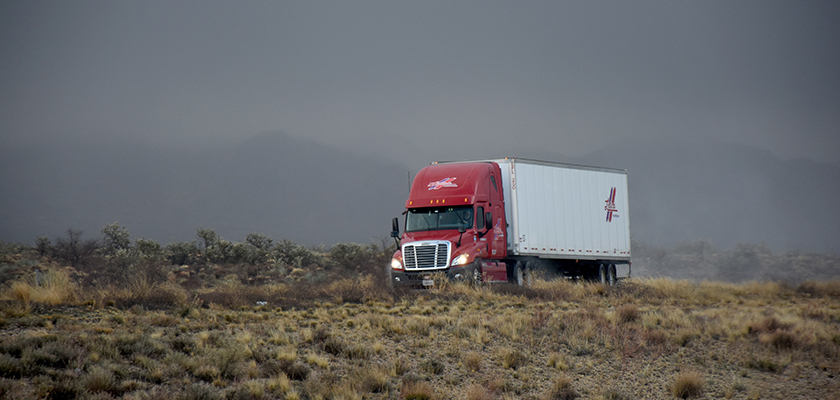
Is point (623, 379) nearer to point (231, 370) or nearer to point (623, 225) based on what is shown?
point (231, 370)

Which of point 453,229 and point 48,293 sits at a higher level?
point 453,229

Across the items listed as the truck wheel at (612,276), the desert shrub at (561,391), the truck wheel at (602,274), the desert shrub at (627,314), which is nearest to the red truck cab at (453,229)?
the desert shrub at (627,314)

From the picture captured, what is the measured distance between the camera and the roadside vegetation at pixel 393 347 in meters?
8.84

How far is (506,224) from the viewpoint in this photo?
2264 cm

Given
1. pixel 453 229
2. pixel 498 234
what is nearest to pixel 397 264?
pixel 453 229

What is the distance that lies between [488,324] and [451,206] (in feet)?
26.6

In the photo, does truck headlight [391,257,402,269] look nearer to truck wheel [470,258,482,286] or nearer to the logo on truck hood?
truck wheel [470,258,482,286]

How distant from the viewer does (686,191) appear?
164125 millimetres

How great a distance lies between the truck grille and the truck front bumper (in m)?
0.19

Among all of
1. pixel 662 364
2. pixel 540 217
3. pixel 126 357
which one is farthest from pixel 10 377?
pixel 540 217

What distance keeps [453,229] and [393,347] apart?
937 cm

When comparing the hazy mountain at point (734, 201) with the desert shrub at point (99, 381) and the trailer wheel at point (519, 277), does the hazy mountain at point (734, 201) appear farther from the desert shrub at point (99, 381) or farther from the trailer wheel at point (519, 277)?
the desert shrub at point (99, 381)

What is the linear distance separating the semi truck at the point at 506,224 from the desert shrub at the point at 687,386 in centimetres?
1030

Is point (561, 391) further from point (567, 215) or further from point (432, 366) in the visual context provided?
point (567, 215)
